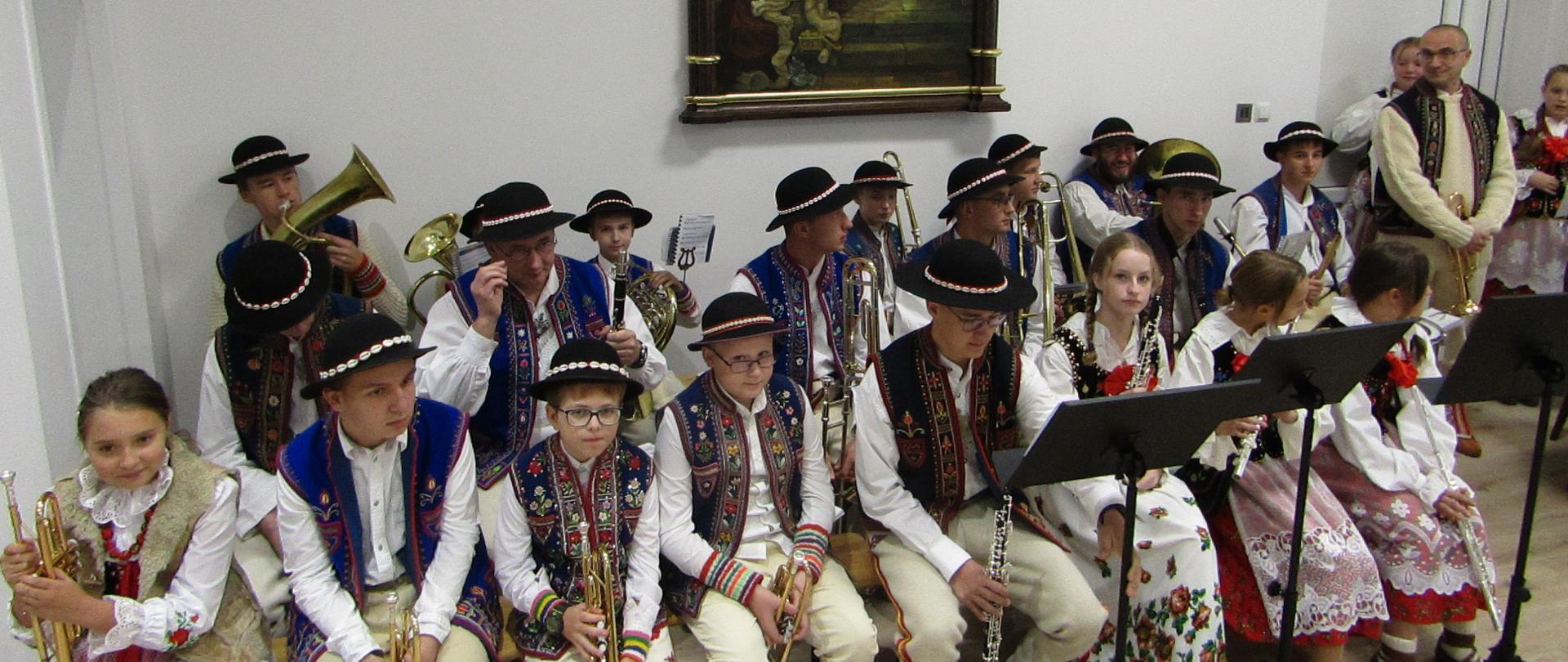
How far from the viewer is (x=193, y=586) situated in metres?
2.56

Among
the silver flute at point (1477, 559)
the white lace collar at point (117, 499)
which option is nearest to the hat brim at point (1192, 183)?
the silver flute at point (1477, 559)

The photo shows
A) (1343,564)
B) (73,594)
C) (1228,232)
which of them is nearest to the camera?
(73,594)

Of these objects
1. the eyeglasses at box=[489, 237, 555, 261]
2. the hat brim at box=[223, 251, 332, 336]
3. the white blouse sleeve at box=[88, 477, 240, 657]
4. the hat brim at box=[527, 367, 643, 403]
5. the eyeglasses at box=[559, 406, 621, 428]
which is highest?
the eyeglasses at box=[489, 237, 555, 261]

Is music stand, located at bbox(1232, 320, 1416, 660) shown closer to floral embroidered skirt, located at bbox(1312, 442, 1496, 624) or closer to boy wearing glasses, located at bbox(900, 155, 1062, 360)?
floral embroidered skirt, located at bbox(1312, 442, 1496, 624)

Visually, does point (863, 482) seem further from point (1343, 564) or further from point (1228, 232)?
point (1228, 232)

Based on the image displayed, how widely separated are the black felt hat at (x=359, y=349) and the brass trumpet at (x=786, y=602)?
1.07 metres

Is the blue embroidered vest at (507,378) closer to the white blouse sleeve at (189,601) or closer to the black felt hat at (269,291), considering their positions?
the black felt hat at (269,291)

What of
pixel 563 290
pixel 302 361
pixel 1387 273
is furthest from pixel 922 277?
pixel 302 361

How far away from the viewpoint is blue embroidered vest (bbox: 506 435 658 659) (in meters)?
2.75

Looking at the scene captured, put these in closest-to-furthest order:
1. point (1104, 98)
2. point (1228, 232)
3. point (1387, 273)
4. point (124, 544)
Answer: point (124, 544), point (1387, 273), point (1228, 232), point (1104, 98)

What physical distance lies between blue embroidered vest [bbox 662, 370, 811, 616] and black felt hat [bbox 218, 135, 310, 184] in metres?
2.01

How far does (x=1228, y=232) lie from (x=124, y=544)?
4.29m

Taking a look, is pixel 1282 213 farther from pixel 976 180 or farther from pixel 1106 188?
pixel 976 180

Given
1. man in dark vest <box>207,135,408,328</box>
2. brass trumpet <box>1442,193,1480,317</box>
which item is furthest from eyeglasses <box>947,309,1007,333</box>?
brass trumpet <box>1442,193,1480,317</box>
